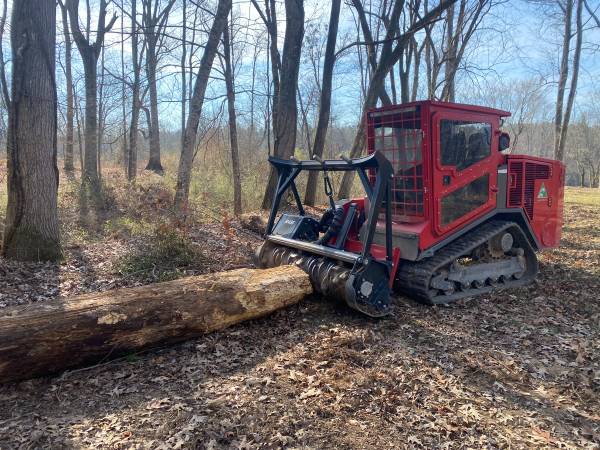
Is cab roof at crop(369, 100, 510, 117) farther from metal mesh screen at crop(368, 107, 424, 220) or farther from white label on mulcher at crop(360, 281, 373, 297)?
white label on mulcher at crop(360, 281, 373, 297)

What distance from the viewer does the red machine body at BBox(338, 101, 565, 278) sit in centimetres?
575

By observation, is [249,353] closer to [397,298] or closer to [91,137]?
[397,298]

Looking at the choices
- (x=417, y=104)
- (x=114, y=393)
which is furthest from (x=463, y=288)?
(x=114, y=393)

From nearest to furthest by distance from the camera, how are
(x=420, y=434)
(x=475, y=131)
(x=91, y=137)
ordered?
(x=420, y=434), (x=475, y=131), (x=91, y=137)

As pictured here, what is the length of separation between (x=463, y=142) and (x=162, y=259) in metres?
4.69

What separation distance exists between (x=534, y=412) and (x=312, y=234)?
12.3 ft

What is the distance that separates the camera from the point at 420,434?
125 inches

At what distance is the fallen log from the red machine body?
6.35 feet

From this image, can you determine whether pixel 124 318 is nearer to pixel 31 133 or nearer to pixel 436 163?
pixel 31 133

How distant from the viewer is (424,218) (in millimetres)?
5871

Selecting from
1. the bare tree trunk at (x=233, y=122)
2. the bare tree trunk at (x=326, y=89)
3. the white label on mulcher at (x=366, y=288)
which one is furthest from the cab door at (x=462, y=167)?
the bare tree trunk at (x=233, y=122)

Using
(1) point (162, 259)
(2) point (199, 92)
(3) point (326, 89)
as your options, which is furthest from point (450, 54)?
(1) point (162, 259)

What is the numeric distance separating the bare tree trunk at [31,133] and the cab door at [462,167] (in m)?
5.33

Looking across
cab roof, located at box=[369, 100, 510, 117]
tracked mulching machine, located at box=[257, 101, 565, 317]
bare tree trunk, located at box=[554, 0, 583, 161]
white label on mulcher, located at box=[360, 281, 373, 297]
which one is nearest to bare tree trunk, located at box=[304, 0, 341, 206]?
tracked mulching machine, located at box=[257, 101, 565, 317]
